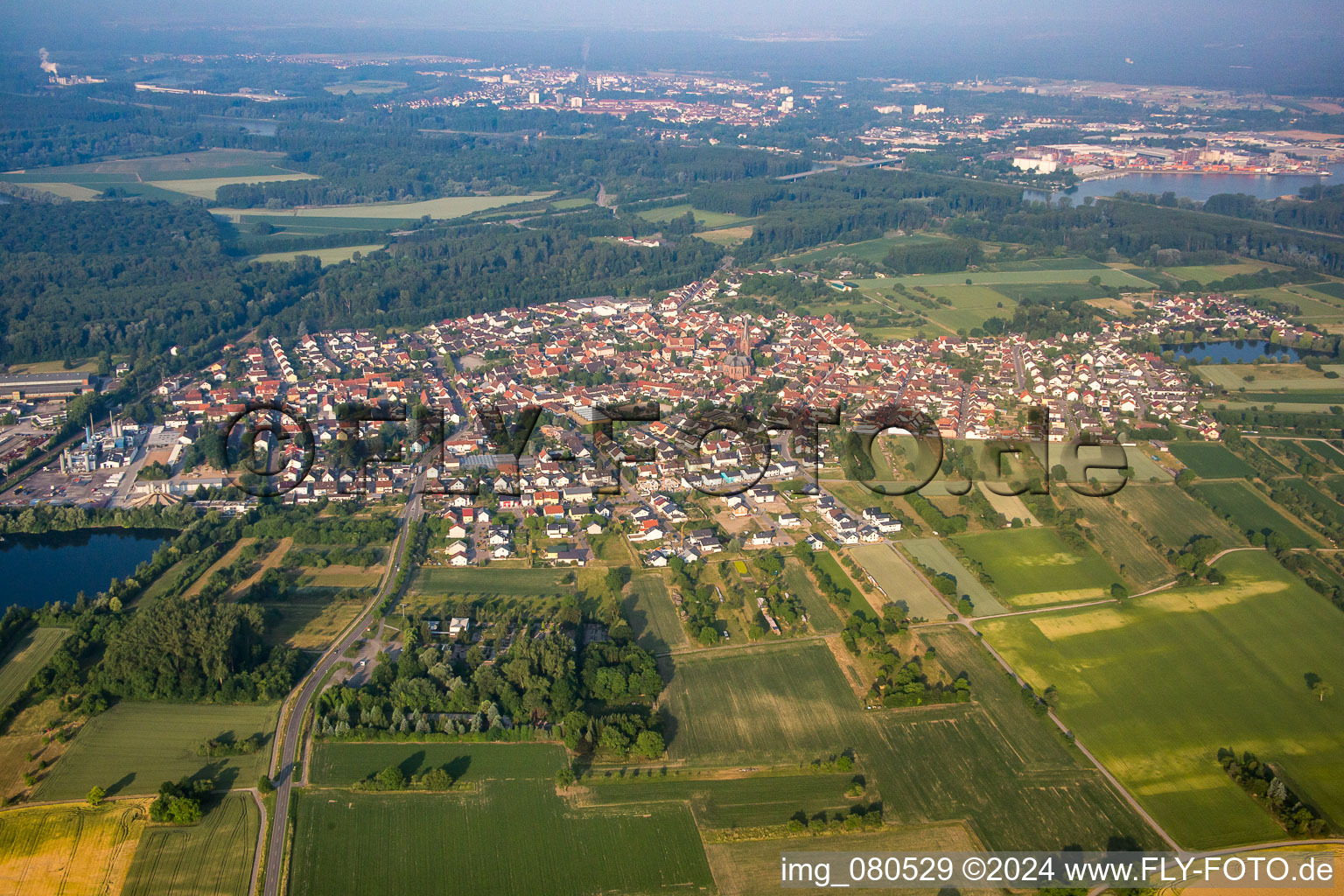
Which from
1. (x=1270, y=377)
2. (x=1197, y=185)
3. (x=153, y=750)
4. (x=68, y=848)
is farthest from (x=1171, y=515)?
(x=1197, y=185)

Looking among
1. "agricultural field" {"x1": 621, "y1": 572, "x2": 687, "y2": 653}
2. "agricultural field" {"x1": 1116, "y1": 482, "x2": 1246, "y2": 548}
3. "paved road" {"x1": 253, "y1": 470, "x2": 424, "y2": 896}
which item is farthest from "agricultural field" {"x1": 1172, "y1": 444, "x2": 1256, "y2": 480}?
"paved road" {"x1": 253, "y1": 470, "x2": 424, "y2": 896}

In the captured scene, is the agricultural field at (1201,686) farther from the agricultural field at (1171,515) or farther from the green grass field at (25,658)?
the green grass field at (25,658)

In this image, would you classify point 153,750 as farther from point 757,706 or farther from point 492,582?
point 757,706

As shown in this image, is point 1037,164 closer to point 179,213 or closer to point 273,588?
point 179,213

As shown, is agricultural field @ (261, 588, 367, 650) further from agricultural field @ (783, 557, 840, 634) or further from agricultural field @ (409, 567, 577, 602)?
agricultural field @ (783, 557, 840, 634)

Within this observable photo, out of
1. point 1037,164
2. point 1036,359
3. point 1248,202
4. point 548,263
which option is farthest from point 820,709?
point 1037,164

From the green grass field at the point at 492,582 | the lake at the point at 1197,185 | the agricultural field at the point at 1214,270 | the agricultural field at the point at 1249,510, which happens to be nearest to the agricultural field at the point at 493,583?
the green grass field at the point at 492,582
